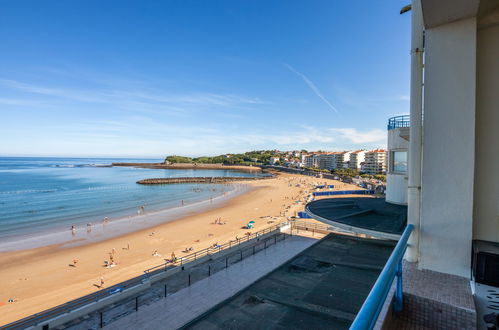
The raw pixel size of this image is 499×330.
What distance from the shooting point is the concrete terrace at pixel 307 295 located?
436cm

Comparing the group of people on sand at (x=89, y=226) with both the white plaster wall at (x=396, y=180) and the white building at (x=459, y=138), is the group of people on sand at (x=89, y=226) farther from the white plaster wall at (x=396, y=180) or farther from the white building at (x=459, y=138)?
the white building at (x=459, y=138)

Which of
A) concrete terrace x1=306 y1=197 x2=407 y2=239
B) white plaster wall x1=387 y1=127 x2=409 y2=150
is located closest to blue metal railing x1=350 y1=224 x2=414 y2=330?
concrete terrace x1=306 y1=197 x2=407 y2=239

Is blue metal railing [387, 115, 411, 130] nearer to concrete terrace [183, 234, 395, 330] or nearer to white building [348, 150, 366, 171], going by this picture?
concrete terrace [183, 234, 395, 330]

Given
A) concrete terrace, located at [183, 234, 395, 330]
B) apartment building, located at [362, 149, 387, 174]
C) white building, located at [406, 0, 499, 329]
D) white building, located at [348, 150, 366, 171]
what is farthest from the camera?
white building, located at [348, 150, 366, 171]

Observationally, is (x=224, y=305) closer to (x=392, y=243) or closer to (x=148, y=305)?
(x=148, y=305)

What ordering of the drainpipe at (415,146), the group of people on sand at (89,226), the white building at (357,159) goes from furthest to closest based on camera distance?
the white building at (357,159) → the group of people on sand at (89,226) → the drainpipe at (415,146)

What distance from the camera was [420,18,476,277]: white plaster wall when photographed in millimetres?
2576

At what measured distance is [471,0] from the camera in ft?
7.59

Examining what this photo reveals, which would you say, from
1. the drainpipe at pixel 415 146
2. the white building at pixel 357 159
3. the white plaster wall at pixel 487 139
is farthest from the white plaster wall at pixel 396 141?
the white building at pixel 357 159

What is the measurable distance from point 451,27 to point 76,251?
74.1 ft

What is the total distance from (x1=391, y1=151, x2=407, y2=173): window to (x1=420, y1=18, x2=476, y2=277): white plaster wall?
6587 mm

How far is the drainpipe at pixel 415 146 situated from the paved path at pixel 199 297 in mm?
6065

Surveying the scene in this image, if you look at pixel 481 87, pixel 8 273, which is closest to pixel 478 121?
pixel 481 87

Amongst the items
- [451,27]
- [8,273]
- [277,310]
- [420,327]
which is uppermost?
[451,27]
